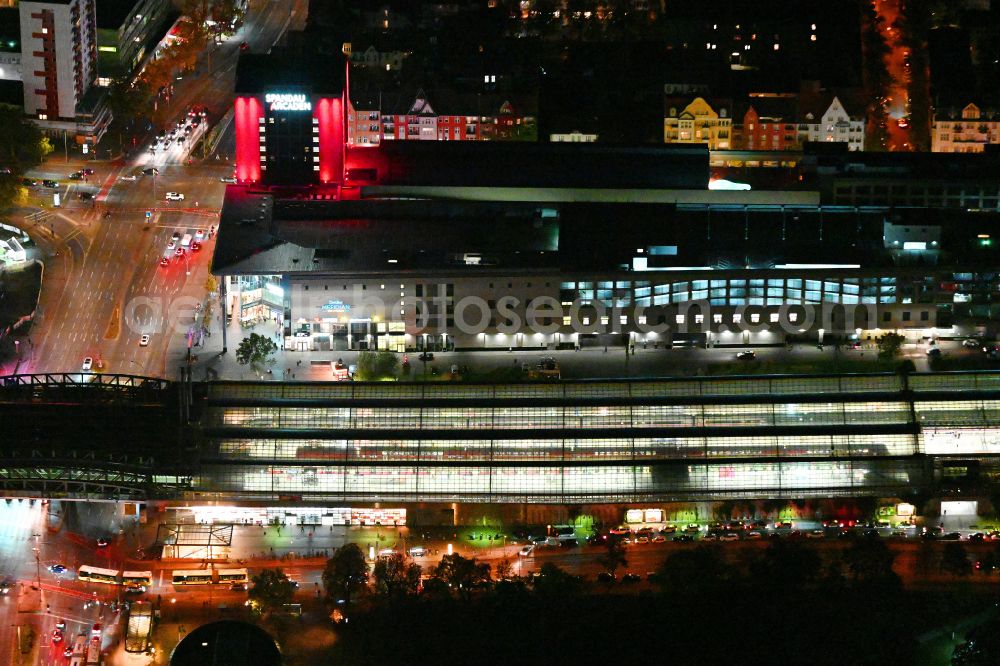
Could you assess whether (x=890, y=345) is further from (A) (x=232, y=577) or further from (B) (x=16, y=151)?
(B) (x=16, y=151)

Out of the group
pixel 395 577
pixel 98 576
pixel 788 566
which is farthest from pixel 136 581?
pixel 788 566

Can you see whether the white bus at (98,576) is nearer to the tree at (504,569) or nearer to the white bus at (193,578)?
the white bus at (193,578)

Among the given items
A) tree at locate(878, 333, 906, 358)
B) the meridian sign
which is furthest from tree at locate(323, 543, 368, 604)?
the meridian sign

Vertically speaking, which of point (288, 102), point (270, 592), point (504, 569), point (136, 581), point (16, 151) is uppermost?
point (288, 102)

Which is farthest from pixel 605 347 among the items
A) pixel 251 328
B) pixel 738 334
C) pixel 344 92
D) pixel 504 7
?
pixel 504 7

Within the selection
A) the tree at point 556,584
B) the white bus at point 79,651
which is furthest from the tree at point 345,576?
the white bus at point 79,651

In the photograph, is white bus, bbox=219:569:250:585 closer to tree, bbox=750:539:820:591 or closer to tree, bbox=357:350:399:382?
tree, bbox=357:350:399:382
